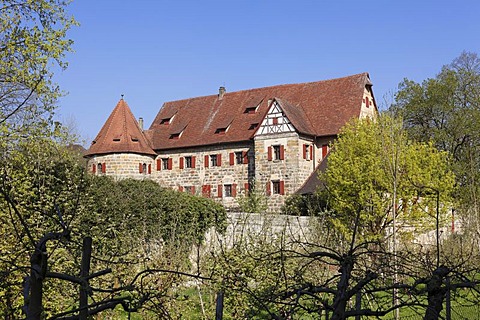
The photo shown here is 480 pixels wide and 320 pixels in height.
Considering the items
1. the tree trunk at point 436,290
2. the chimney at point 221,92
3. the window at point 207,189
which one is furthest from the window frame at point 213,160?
the tree trunk at point 436,290

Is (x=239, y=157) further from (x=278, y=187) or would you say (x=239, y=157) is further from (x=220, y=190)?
(x=278, y=187)

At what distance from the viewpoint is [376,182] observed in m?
21.6

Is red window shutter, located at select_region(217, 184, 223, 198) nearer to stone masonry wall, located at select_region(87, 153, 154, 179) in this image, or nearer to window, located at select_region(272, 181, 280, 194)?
window, located at select_region(272, 181, 280, 194)

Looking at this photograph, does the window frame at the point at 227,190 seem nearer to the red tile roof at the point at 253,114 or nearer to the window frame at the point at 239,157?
the window frame at the point at 239,157

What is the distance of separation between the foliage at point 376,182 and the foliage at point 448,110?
1459cm

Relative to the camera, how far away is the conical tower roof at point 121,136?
38.3 m

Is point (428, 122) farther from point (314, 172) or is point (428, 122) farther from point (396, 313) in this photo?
point (396, 313)

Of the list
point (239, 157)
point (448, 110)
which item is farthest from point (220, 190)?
point (448, 110)

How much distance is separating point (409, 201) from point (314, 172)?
44.0ft

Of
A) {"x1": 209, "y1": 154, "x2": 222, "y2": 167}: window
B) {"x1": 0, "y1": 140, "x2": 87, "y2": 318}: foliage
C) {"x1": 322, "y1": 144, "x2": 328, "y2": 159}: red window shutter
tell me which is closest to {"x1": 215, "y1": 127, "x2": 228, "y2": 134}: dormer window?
{"x1": 209, "y1": 154, "x2": 222, "y2": 167}: window

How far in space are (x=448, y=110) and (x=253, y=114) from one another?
42.7 ft

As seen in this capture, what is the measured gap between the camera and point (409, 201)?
21.3 m

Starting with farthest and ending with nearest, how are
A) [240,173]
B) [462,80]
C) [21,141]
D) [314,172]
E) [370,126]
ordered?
[462,80] < [240,173] < [314,172] < [370,126] < [21,141]

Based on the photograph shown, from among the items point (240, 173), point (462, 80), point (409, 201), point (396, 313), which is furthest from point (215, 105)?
point (396, 313)
